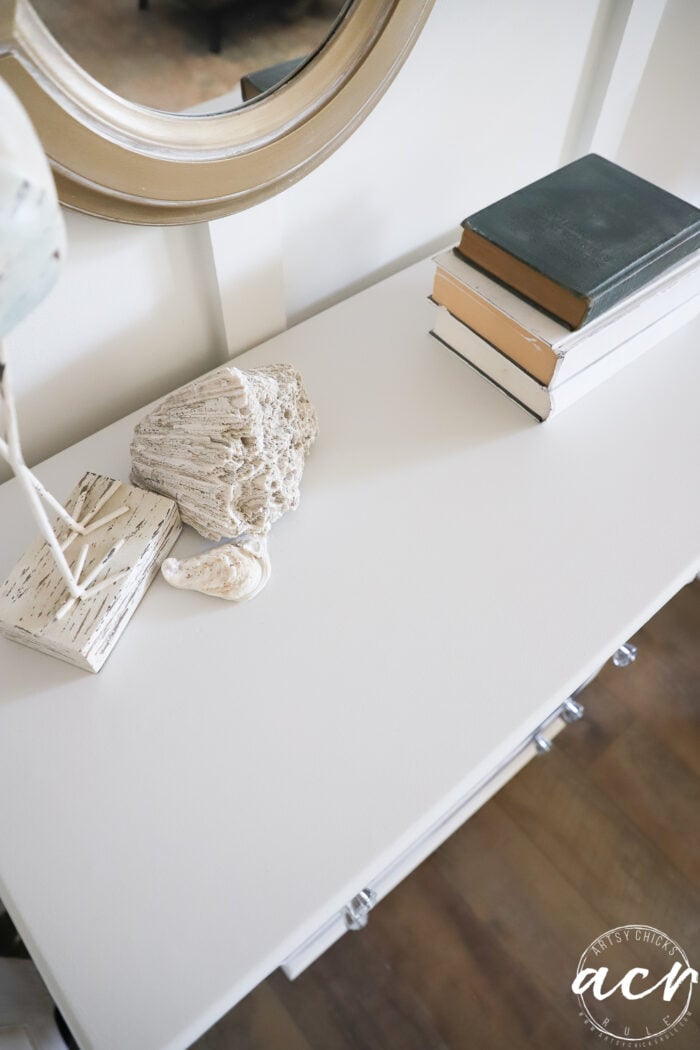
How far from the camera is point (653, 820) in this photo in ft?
3.23

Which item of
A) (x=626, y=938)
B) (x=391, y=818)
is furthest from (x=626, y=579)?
(x=626, y=938)

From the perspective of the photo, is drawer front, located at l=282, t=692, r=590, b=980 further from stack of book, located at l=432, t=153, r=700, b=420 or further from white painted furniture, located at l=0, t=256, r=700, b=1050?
stack of book, located at l=432, t=153, r=700, b=420

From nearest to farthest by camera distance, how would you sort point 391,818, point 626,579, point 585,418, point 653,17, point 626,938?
point 391,818 → point 626,579 → point 585,418 → point 653,17 → point 626,938

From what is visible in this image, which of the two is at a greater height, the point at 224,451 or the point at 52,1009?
the point at 224,451

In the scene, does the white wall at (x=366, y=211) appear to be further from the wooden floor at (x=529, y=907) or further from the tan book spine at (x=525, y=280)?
the wooden floor at (x=529, y=907)

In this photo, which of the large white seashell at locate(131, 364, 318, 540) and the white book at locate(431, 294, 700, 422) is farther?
the white book at locate(431, 294, 700, 422)

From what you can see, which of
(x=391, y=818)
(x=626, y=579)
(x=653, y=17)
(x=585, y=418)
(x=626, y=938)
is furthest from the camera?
(x=626, y=938)

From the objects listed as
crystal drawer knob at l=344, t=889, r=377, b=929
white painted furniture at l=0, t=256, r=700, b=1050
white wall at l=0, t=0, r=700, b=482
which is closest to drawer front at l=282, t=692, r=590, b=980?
crystal drawer knob at l=344, t=889, r=377, b=929

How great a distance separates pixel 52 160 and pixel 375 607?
36 centimetres

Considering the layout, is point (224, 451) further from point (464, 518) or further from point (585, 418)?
point (585, 418)

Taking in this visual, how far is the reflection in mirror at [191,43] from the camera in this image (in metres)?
0.44

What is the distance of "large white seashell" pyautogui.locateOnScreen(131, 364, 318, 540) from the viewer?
518 millimetres
